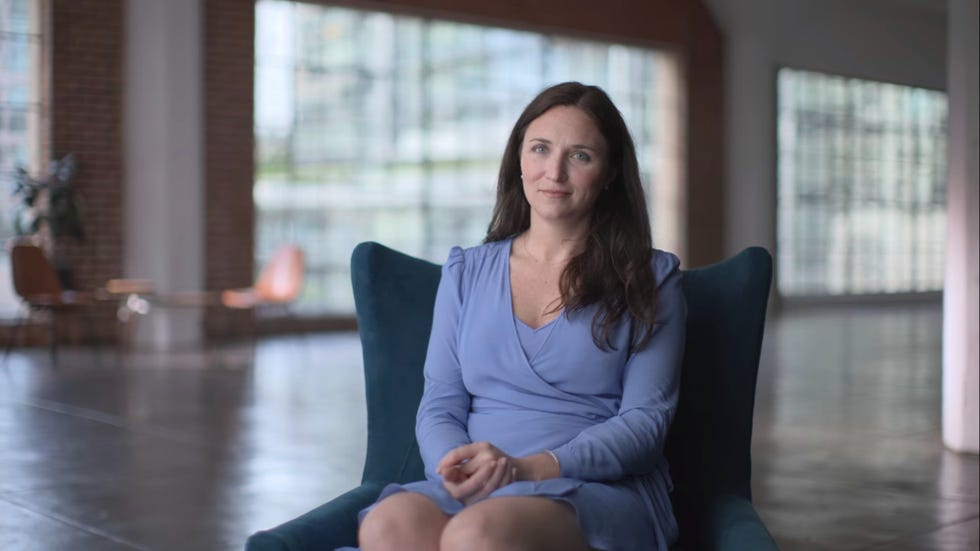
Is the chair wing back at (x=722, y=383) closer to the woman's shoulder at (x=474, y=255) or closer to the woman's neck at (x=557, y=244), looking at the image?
the woman's neck at (x=557, y=244)

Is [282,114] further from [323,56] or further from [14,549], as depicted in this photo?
[14,549]

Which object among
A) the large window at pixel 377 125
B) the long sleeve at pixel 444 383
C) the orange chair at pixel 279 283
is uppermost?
the large window at pixel 377 125

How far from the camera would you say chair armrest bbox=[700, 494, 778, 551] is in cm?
195

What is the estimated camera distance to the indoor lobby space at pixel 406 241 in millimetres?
2408

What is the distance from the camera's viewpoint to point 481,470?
193 centimetres

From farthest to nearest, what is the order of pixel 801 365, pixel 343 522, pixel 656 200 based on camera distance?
1. pixel 656 200
2. pixel 801 365
3. pixel 343 522

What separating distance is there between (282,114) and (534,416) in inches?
398

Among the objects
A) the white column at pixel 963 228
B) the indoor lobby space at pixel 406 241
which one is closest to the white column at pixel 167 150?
the indoor lobby space at pixel 406 241

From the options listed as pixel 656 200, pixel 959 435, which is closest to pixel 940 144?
pixel 656 200

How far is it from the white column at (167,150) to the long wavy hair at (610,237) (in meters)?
8.59

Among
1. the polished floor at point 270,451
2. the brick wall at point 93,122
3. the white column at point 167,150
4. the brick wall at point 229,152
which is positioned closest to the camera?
the polished floor at point 270,451

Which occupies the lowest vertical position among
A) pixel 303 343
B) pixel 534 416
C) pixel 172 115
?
pixel 303 343

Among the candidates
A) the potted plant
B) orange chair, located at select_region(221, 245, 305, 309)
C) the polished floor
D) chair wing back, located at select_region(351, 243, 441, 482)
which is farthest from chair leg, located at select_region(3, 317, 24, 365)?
chair wing back, located at select_region(351, 243, 441, 482)

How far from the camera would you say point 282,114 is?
1185cm
